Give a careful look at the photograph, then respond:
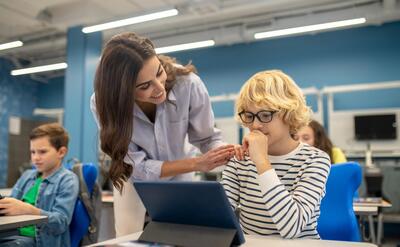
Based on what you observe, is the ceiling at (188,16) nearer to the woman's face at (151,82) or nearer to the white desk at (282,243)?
the woman's face at (151,82)

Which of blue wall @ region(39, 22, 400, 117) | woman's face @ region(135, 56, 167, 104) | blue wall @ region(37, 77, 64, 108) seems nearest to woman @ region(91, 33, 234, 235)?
woman's face @ region(135, 56, 167, 104)

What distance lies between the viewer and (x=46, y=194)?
2.21m

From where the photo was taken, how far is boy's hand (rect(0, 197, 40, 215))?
1785mm

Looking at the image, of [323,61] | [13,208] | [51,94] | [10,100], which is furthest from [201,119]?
[51,94]

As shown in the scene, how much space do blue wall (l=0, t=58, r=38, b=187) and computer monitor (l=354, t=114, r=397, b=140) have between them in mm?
5473

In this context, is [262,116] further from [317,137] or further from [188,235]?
[317,137]

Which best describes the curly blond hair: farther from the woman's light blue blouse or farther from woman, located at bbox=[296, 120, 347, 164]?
woman, located at bbox=[296, 120, 347, 164]

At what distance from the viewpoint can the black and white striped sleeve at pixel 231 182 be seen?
4.37 ft

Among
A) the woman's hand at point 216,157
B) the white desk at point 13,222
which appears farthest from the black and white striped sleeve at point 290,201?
the white desk at point 13,222

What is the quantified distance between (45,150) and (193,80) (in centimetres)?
129

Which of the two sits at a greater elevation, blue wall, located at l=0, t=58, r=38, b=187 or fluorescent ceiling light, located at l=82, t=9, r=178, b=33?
fluorescent ceiling light, located at l=82, t=9, r=178, b=33

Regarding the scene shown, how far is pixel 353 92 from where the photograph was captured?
6395 millimetres

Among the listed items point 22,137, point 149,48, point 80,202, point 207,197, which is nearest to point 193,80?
point 149,48

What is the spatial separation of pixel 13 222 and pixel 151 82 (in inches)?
33.2
